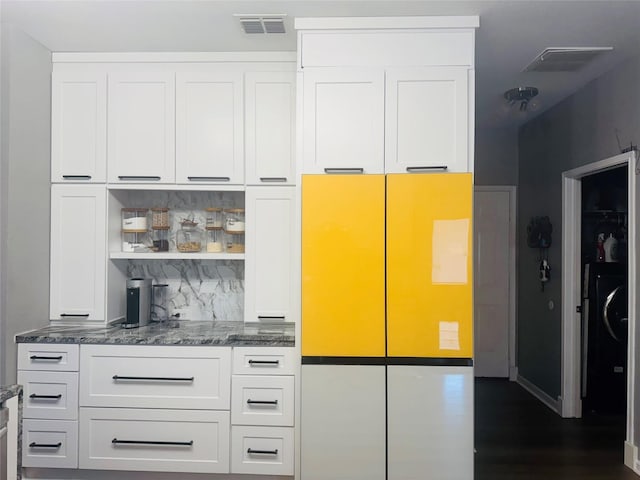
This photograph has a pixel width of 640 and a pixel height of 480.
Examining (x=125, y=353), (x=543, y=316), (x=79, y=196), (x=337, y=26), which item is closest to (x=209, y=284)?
(x=125, y=353)

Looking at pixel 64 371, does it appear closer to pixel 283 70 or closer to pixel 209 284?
pixel 209 284

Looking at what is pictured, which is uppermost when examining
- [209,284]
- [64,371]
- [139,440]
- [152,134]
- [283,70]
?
[283,70]

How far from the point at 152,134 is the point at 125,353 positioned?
1.43 metres

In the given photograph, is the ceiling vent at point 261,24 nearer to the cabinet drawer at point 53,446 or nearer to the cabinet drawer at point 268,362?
the cabinet drawer at point 268,362

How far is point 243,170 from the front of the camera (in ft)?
9.97

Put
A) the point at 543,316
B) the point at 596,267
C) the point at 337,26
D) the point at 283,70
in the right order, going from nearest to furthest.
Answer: the point at 337,26, the point at 283,70, the point at 596,267, the point at 543,316

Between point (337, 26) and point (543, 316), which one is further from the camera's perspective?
point (543, 316)

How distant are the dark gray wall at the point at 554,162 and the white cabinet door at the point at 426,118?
136cm

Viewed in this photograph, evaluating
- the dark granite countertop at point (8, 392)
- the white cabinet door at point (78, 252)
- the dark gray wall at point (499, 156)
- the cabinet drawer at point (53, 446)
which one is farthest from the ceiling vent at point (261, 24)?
the dark gray wall at point (499, 156)

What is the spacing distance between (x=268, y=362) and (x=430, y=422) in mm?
979

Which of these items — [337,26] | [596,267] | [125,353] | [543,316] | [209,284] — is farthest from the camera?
[543,316]

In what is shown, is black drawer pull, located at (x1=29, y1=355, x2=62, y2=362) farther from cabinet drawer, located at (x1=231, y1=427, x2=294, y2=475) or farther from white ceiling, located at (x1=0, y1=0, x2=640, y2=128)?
white ceiling, located at (x1=0, y1=0, x2=640, y2=128)

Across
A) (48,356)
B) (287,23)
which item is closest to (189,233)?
(48,356)

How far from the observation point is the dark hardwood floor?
2947 mm
